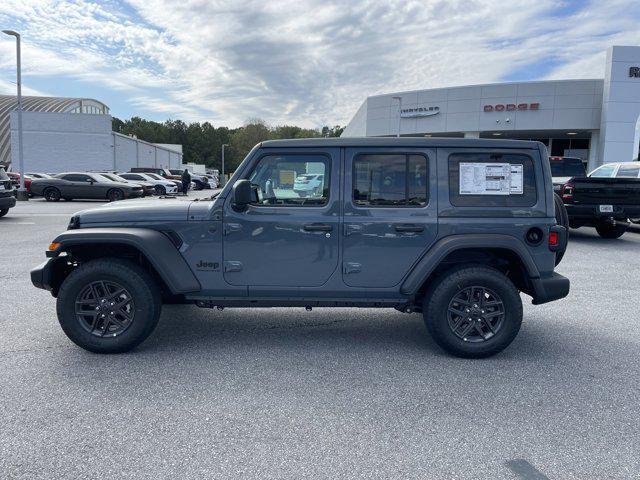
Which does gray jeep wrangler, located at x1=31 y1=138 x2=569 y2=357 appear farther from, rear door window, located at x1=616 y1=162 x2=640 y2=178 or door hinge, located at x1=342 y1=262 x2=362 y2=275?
rear door window, located at x1=616 y1=162 x2=640 y2=178

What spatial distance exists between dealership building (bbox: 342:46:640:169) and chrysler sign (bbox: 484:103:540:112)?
66 millimetres

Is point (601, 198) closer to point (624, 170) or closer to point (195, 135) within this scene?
point (624, 170)

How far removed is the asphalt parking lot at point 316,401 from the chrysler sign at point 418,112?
113 ft

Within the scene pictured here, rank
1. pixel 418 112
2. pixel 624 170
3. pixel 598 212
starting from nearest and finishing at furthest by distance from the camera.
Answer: pixel 598 212 → pixel 624 170 → pixel 418 112

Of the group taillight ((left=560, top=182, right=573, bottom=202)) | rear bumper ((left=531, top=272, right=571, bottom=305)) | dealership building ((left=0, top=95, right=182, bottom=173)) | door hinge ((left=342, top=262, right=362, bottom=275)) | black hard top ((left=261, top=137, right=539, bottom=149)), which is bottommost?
rear bumper ((left=531, top=272, right=571, bottom=305))

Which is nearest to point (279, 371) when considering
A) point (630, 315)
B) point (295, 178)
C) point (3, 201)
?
point (295, 178)

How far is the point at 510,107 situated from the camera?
34.1 m

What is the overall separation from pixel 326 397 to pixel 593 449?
5.70 feet

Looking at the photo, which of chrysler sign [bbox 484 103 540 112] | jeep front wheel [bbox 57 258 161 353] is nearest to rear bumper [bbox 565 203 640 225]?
jeep front wheel [bbox 57 258 161 353]

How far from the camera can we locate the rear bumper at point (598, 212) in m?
10.1

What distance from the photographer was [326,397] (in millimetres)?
3434

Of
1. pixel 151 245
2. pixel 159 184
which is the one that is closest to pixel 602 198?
pixel 151 245

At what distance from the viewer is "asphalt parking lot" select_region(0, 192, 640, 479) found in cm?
267

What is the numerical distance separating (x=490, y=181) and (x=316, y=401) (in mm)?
2441
